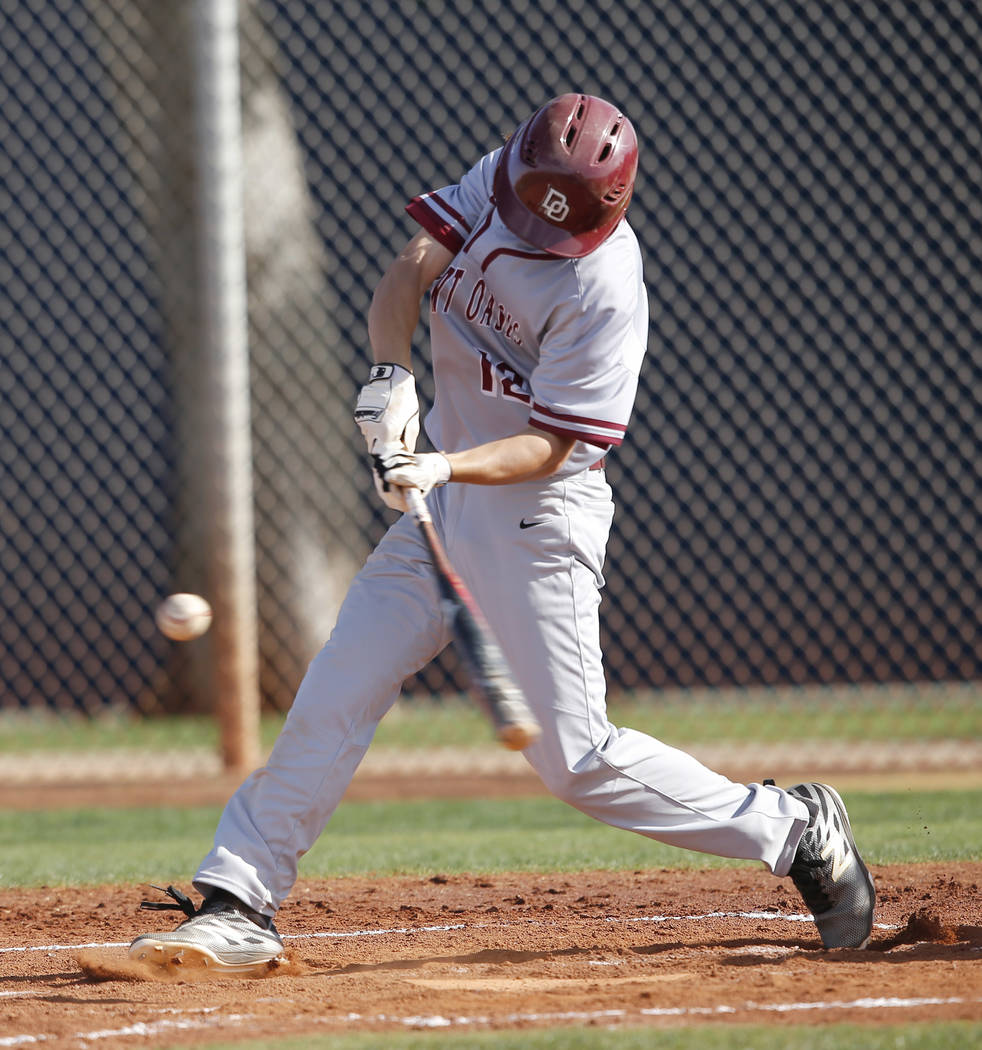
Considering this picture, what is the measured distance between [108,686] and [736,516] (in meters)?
4.20

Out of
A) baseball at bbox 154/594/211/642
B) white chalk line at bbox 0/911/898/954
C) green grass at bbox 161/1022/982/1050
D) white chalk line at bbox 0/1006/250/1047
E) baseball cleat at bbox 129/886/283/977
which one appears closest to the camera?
green grass at bbox 161/1022/982/1050

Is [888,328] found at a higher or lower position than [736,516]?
higher

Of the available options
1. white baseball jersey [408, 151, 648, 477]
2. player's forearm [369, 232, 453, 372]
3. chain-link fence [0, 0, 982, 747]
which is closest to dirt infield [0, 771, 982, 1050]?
white baseball jersey [408, 151, 648, 477]

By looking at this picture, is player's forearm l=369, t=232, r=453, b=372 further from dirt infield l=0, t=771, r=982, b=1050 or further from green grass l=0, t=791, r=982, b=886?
Answer: green grass l=0, t=791, r=982, b=886

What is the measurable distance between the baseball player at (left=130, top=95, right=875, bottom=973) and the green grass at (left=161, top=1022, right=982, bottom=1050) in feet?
2.20

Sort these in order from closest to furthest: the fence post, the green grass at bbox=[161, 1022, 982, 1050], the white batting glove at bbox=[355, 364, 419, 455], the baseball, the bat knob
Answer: the green grass at bbox=[161, 1022, 982, 1050], the bat knob, the white batting glove at bbox=[355, 364, 419, 455], the baseball, the fence post

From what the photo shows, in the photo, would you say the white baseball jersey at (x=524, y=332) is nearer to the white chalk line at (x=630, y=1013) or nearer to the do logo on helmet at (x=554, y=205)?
the do logo on helmet at (x=554, y=205)

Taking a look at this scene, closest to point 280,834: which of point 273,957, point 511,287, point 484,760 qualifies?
point 273,957

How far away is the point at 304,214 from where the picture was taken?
8914mm

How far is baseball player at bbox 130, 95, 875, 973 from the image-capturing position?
3.21 metres

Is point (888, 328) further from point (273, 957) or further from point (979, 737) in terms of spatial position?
point (273, 957)

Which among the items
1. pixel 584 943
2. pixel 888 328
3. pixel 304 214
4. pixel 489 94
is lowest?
pixel 584 943

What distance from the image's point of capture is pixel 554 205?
10.5 ft

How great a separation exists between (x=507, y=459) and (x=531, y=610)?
1.25 feet
